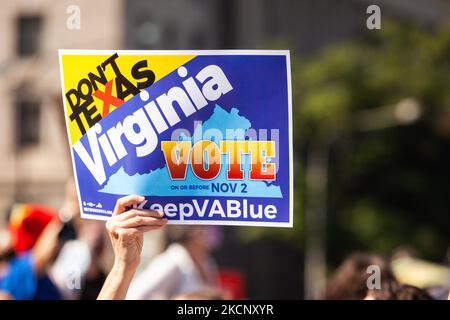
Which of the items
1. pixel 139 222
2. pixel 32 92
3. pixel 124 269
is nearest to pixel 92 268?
pixel 124 269

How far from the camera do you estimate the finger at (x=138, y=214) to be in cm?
320

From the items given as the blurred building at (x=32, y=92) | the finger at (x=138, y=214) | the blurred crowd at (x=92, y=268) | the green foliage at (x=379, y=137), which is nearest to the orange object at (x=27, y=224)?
the blurred crowd at (x=92, y=268)

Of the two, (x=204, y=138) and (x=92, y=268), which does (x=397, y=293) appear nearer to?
(x=204, y=138)

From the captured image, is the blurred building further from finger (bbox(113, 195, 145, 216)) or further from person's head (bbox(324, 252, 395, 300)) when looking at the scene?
finger (bbox(113, 195, 145, 216))

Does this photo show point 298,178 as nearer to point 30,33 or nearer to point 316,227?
point 316,227

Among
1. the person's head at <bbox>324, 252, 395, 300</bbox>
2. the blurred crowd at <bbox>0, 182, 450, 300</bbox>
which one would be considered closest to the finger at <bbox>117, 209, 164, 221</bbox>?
the blurred crowd at <bbox>0, 182, 450, 300</bbox>

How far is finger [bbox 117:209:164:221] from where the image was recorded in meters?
3.20

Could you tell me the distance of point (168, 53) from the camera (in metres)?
3.28

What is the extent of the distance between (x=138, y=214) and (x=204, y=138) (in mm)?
297

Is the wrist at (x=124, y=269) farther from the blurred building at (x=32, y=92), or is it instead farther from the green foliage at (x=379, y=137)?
the blurred building at (x=32, y=92)

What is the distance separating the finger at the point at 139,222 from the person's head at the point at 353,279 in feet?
4.66

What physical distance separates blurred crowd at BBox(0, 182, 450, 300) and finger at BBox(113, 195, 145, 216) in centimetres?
58

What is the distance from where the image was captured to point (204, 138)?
3262 millimetres

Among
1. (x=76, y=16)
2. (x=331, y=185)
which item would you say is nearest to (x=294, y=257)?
(x=331, y=185)
